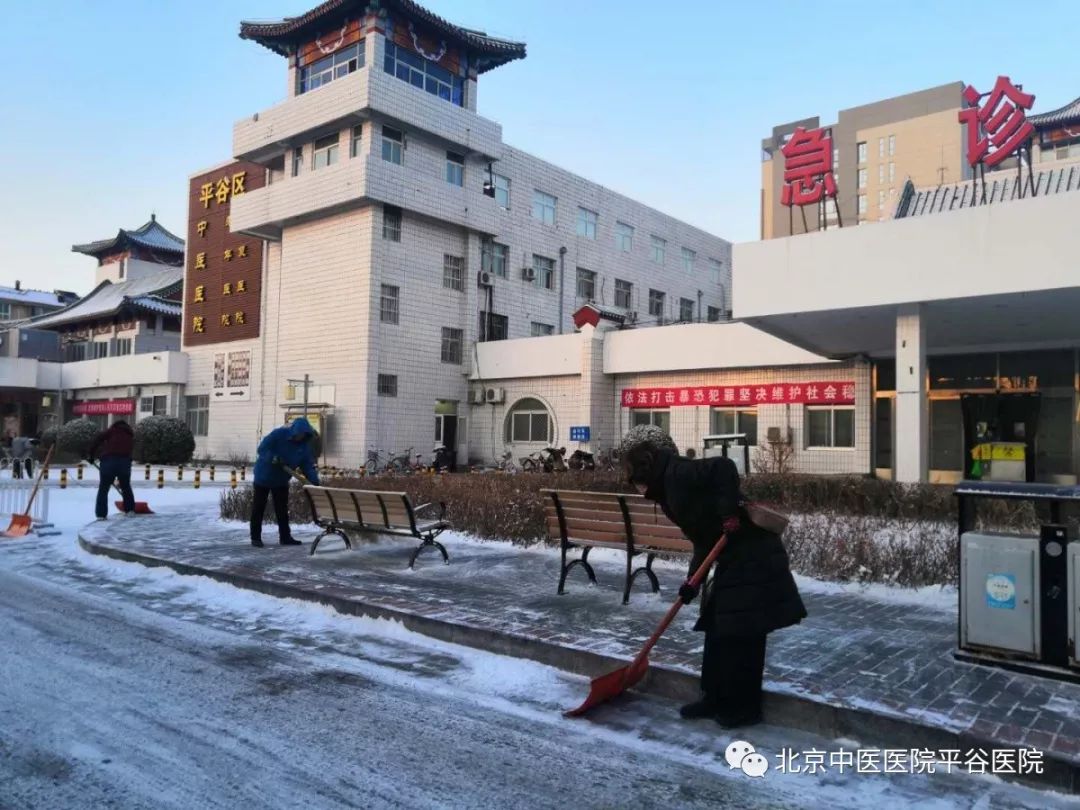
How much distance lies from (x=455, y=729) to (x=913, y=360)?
12218 mm

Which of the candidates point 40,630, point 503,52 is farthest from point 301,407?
point 40,630

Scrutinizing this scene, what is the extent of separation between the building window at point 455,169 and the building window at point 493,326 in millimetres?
4883

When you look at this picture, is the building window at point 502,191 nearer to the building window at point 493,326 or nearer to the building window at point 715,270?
the building window at point 493,326

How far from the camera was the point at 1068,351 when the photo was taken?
58.6ft

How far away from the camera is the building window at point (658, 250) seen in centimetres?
3881

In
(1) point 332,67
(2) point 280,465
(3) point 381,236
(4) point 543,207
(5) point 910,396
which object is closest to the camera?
(2) point 280,465

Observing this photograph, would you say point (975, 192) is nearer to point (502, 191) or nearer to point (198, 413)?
point (502, 191)

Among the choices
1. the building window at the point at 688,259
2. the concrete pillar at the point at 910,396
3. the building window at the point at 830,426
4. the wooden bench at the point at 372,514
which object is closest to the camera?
the wooden bench at the point at 372,514

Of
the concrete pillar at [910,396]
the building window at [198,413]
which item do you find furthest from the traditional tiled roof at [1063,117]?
the building window at [198,413]

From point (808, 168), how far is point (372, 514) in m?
11.4

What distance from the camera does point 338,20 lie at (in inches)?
1083

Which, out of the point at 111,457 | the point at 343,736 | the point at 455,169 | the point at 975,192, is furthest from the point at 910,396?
the point at 455,169

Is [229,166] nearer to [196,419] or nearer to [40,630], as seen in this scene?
[196,419]

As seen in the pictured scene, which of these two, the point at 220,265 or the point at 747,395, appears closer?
the point at 747,395
